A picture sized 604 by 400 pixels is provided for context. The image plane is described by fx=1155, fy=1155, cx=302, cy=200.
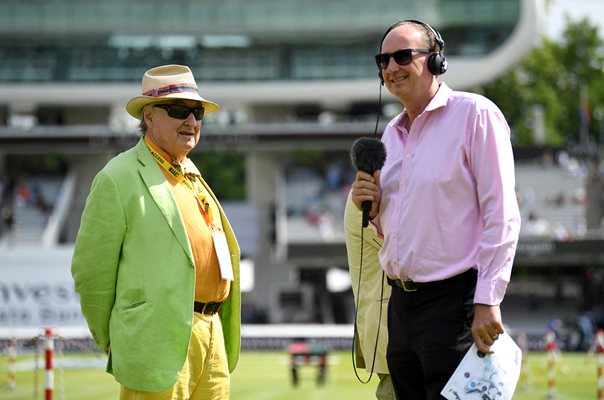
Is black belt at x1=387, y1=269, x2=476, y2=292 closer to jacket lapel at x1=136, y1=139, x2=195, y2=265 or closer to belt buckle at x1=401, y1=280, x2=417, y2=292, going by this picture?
belt buckle at x1=401, y1=280, x2=417, y2=292

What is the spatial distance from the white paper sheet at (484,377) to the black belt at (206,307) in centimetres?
164

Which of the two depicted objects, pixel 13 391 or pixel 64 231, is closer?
pixel 13 391

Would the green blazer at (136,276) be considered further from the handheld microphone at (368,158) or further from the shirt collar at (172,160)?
the handheld microphone at (368,158)

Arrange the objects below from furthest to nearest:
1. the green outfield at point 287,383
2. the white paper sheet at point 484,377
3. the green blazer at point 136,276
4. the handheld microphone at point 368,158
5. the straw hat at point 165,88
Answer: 1. the green outfield at point 287,383
2. the straw hat at point 165,88
3. the green blazer at point 136,276
4. the handheld microphone at point 368,158
5. the white paper sheet at point 484,377

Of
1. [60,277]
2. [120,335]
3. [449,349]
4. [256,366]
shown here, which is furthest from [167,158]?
[60,277]

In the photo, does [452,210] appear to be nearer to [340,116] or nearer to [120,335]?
[120,335]

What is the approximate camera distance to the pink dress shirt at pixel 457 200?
4.78 metres

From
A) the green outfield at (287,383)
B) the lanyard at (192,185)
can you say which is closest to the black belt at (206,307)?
the lanyard at (192,185)

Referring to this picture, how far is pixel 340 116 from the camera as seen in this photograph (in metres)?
47.5

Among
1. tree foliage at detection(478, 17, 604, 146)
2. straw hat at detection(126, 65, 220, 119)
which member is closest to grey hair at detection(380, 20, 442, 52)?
straw hat at detection(126, 65, 220, 119)

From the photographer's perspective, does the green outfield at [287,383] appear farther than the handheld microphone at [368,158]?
Yes

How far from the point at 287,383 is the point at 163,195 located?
46.3 ft

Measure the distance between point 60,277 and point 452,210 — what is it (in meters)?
29.3

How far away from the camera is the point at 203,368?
595cm
